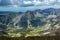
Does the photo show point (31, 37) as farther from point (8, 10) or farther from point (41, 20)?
point (8, 10)

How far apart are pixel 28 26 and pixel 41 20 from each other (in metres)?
0.35

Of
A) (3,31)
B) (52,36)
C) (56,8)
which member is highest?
(56,8)

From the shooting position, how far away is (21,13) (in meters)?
5.10

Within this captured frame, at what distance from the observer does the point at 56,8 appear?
5.13 meters

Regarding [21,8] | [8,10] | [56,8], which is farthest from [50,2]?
[8,10]

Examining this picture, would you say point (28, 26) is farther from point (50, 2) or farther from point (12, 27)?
point (50, 2)

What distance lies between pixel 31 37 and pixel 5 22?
732mm

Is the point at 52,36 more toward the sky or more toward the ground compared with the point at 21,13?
more toward the ground

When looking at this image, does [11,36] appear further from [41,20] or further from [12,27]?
[41,20]

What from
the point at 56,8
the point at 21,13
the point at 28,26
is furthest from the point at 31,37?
the point at 56,8

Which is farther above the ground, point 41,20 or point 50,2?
point 50,2

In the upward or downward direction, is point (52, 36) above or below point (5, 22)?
below

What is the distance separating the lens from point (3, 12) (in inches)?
199

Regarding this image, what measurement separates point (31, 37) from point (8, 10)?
2.82 ft
